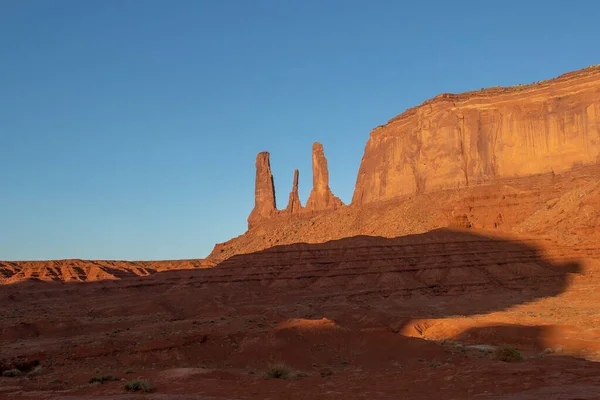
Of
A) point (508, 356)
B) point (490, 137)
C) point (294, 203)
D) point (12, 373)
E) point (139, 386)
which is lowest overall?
point (12, 373)

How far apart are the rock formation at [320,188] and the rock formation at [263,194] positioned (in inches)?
513

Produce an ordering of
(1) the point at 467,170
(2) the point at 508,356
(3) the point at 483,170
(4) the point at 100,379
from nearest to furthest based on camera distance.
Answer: (4) the point at 100,379 < (2) the point at 508,356 < (3) the point at 483,170 < (1) the point at 467,170

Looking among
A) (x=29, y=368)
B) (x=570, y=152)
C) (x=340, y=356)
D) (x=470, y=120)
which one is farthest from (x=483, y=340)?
(x=470, y=120)

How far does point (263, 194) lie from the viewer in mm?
147125

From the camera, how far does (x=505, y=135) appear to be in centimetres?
9719

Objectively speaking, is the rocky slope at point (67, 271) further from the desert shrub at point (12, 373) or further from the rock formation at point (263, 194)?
the desert shrub at point (12, 373)

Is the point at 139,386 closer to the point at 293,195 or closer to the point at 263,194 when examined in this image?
the point at 293,195

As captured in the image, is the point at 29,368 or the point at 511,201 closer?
the point at 29,368

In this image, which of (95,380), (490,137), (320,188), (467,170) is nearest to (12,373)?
(95,380)

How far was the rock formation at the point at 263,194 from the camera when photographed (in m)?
143

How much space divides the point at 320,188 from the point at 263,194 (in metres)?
21.0

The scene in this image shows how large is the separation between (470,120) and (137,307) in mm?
72166

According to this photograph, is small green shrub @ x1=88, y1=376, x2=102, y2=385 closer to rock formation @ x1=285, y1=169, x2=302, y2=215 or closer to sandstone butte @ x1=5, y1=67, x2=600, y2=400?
sandstone butte @ x1=5, y1=67, x2=600, y2=400

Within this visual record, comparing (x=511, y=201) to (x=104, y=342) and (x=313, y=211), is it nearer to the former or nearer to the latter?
(x=313, y=211)
